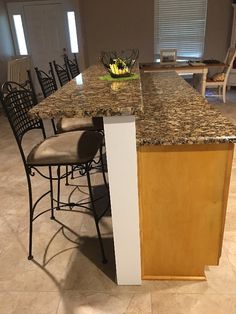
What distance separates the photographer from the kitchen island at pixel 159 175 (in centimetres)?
118

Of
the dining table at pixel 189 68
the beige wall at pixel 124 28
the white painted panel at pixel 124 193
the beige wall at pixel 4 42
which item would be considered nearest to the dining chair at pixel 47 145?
the white painted panel at pixel 124 193

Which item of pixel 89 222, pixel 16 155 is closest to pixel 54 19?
pixel 16 155

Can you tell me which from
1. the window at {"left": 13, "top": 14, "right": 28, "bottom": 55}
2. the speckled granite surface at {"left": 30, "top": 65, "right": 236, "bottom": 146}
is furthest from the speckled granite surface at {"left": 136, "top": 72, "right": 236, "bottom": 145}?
the window at {"left": 13, "top": 14, "right": 28, "bottom": 55}

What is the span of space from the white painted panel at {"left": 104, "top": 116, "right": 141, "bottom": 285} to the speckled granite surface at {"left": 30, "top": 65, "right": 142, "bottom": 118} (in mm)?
59

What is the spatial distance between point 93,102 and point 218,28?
6.02m

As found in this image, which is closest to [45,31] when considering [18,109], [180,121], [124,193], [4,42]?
[4,42]

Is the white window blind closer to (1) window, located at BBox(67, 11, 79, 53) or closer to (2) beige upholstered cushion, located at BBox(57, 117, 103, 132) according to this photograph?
(1) window, located at BBox(67, 11, 79, 53)

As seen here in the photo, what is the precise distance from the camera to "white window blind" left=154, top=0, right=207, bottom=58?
236 inches

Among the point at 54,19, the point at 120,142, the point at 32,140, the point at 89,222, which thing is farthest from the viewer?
the point at 54,19

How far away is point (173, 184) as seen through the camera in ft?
4.35

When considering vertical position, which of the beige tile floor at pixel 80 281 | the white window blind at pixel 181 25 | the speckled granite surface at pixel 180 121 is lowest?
the beige tile floor at pixel 80 281

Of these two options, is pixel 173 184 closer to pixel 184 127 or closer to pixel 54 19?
pixel 184 127

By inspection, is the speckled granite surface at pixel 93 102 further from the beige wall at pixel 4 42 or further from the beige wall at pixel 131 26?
the beige wall at pixel 131 26

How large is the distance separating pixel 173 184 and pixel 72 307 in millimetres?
862
